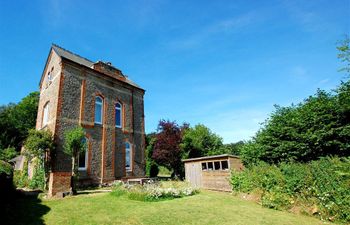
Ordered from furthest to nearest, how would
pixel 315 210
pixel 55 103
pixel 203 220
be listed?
pixel 55 103 → pixel 315 210 → pixel 203 220

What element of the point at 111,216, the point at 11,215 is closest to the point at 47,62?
the point at 11,215

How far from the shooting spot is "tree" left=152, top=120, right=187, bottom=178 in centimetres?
2167

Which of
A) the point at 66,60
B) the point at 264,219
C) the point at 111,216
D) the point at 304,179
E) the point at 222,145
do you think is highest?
the point at 66,60

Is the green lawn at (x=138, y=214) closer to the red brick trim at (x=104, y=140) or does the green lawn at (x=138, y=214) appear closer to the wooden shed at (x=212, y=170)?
the wooden shed at (x=212, y=170)

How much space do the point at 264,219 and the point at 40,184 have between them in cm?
1376

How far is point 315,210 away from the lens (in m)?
7.89

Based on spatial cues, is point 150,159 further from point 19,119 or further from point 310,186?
point 19,119

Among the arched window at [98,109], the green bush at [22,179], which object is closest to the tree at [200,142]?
the arched window at [98,109]

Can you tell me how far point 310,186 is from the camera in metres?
8.45

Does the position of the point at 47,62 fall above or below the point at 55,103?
above

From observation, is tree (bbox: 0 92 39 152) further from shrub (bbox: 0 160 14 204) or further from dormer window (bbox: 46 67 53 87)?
shrub (bbox: 0 160 14 204)

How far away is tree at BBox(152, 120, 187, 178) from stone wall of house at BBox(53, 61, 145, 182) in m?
2.70

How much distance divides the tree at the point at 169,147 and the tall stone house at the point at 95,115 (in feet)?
8.76

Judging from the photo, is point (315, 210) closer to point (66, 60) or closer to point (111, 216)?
point (111, 216)
